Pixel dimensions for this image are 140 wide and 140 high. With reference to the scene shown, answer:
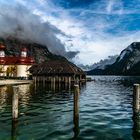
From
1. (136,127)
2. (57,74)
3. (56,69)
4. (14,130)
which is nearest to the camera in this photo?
(14,130)

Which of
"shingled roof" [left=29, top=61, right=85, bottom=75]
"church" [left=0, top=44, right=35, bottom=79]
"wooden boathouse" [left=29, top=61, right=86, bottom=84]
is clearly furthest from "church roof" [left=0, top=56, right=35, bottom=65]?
"wooden boathouse" [left=29, top=61, right=86, bottom=84]

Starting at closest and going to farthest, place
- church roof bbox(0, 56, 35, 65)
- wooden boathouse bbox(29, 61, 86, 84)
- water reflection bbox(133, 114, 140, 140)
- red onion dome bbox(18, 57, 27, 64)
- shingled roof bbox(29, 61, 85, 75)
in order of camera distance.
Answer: water reflection bbox(133, 114, 140, 140) → wooden boathouse bbox(29, 61, 86, 84) → shingled roof bbox(29, 61, 85, 75) → red onion dome bbox(18, 57, 27, 64) → church roof bbox(0, 56, 35, 65)

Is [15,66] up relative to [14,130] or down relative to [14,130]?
up

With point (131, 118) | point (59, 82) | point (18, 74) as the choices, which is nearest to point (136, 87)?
point (131, 118)

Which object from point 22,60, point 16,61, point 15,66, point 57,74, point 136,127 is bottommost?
point 136,127

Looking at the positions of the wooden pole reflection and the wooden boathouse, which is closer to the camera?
the wooden pole reflection

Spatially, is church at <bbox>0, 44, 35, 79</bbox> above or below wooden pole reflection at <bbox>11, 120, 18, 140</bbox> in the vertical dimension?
above

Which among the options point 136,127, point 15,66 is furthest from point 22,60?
point 136,127

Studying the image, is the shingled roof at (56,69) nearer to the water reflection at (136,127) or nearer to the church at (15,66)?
the church at (15,66)

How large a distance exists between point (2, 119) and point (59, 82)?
7834cm

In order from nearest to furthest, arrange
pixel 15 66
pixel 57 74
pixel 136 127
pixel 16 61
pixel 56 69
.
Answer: pixel 136 127 < pixel 57 74 < pixel 56 69 < pixel 15 66 < pixel 16 61

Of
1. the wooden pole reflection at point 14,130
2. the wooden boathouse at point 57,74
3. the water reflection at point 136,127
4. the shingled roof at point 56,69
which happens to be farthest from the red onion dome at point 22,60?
the wooden pole reflection at point 14,130

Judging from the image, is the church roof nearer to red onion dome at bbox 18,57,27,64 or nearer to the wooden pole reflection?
red onion dome at bbox 18,57,27,64

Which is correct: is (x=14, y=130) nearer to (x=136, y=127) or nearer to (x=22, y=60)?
(x=136, y=127)
